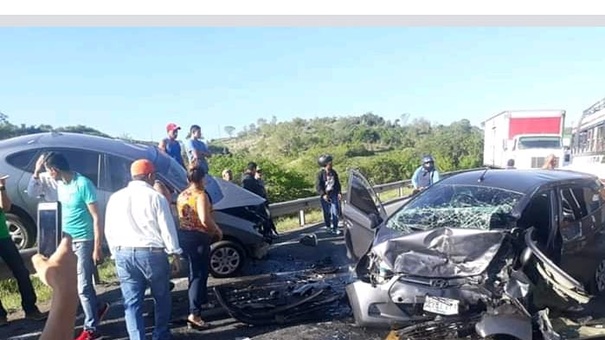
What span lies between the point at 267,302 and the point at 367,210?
1.51 meters

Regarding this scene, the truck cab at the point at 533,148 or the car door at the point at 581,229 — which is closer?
the car door at the point at 581,229

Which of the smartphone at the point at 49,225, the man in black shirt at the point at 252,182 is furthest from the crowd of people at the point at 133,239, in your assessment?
the man in black shirt at the point at 252,182

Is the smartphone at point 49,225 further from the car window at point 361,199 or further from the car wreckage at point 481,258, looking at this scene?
the car window at point 361,199

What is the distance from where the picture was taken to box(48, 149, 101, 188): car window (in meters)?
6.35

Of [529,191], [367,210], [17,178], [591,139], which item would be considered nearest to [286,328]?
[367,210]

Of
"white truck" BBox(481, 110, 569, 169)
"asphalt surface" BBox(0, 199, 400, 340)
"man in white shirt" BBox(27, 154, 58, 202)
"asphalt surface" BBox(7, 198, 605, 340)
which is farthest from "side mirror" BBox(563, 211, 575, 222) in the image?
"white truck" BBox(481, 110, 569, 169)

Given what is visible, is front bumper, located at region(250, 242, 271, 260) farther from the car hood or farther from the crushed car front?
the crushed car front

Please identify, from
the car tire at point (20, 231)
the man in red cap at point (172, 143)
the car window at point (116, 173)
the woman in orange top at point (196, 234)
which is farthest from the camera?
the man in red cap at point (172, 143)

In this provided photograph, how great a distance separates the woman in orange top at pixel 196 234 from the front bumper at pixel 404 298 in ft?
5.12

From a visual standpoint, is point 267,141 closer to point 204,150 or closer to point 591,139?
point 591,139

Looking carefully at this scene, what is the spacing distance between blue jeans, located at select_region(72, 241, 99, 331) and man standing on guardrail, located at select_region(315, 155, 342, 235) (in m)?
6.02

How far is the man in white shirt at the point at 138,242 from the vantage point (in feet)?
12.7

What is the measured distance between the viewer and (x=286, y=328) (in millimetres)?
4637

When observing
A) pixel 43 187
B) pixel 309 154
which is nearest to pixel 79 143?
pixel 43 187
